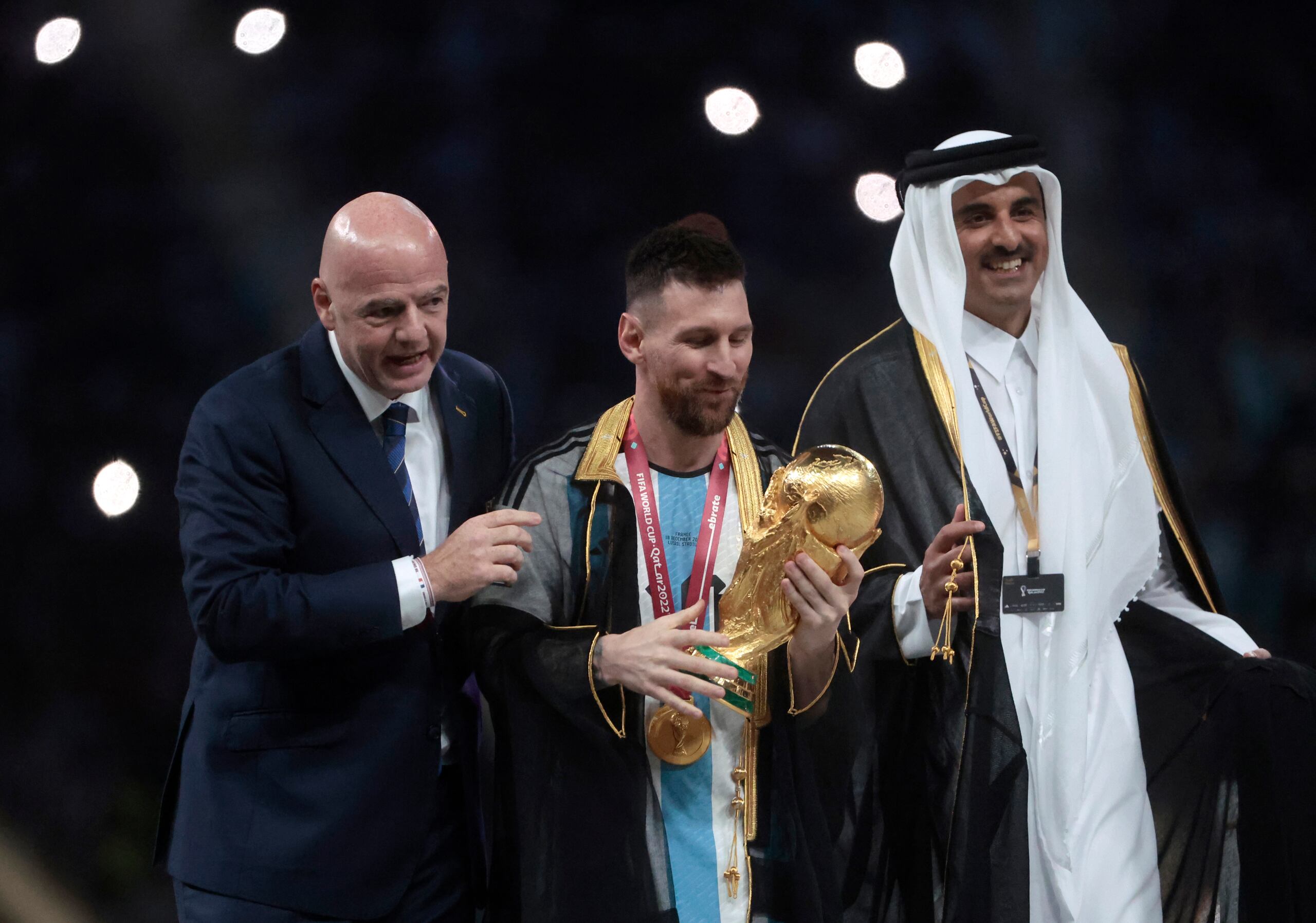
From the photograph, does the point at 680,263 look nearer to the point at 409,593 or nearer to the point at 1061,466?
the point at 409,593

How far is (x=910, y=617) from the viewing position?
265 centimetres

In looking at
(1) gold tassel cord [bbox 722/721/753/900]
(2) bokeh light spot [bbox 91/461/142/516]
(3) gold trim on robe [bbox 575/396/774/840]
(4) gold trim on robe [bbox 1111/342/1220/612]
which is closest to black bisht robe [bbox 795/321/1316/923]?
(4) gold trim on robe [bbox 1111/342/1220/612]

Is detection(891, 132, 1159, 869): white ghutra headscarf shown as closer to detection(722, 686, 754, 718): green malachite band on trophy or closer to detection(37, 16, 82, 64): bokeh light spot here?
detection(722, 686, 754, 718): green malachite band on trophy

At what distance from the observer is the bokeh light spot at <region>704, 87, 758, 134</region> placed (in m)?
3.24

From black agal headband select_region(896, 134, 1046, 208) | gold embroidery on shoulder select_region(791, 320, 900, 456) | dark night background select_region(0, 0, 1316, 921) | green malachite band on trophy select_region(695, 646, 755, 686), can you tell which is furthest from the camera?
dark night background select_region(0, 0, 1316, 921)

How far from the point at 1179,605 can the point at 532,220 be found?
5.96ft

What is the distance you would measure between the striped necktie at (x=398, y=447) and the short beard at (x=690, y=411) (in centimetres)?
52

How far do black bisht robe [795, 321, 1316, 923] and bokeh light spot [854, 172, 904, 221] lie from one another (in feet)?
1.94

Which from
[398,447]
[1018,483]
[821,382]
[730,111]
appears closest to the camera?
[398,447]

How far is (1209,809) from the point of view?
105 inches

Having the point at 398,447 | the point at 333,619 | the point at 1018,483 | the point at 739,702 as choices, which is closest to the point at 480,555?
the point at 333,619

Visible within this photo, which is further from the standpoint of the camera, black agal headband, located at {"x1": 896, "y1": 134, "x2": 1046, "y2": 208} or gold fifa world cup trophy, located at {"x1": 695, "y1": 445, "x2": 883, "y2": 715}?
black agal headband, located at {"x1": 896, "y1": 134, "x2": 1046, "y2": 208}

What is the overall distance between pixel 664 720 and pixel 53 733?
1.77 m

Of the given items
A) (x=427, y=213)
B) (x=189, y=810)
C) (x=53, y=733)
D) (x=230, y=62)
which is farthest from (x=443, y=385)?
(x=53, y=733)
